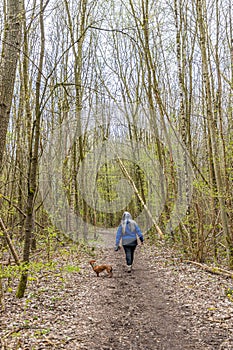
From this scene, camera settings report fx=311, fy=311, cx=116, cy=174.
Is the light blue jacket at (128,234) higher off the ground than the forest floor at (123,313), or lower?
higher

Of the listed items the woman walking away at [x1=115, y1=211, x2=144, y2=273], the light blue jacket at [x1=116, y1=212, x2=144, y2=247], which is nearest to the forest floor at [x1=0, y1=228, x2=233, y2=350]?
the woman walking away at [x1=115, y1=211, x2=144, y2=273]

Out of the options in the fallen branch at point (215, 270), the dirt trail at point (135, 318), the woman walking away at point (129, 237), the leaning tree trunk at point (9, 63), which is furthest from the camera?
the woman walking away at point (129, 237)

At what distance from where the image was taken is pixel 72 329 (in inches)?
185

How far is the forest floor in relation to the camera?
4.16 m

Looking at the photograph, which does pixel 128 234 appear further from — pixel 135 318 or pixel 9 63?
pixel 9 63

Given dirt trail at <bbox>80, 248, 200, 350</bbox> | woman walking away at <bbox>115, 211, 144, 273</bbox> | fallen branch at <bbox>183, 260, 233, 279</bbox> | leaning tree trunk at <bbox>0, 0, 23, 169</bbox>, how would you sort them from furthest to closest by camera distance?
woman walking away at <bbox>115, 211, 144, 273</bbox> → fallen branch at <bbox>183, 260, 233, 279</bbox> → dirt trail at <bbox>80, 248, 200, 350</bbox> → leaning tree trunk at <bbox>0, 0, 23, 169</bbox>

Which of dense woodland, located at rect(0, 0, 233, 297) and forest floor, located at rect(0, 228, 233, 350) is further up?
dense woodland, located at rect(0, 0, 233, 297)

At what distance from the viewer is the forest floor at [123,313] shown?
4.16m

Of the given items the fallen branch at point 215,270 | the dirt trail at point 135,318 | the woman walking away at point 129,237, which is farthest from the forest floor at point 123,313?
the woman walking away at point 129,237

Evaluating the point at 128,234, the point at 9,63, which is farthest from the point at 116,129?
the point at 9,63

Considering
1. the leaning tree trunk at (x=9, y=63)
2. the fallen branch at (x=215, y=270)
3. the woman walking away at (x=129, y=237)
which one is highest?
the leaning tree trunk at (x=9, y=63)

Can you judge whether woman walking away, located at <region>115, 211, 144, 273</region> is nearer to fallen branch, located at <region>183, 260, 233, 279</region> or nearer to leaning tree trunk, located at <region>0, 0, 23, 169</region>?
fallen branch, located at <region>183, 260, 233, 279</region>

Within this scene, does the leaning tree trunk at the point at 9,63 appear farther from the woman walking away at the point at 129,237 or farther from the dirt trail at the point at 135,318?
the woman walking away at the point at 129,237

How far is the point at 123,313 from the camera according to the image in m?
5.27
